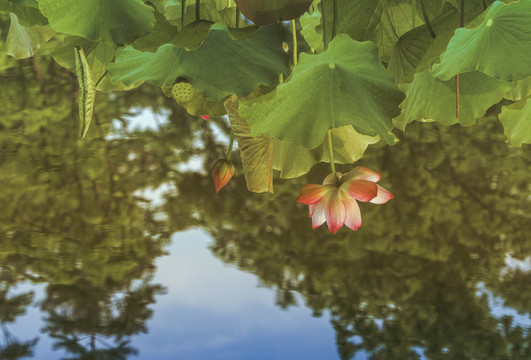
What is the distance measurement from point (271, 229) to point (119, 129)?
81cm

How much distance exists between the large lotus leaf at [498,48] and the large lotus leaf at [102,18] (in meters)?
0.15

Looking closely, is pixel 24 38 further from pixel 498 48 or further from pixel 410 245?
pixel 410 245

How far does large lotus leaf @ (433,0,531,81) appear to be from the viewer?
270 millimetres

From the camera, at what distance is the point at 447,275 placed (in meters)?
2.49

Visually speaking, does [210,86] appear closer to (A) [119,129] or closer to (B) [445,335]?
(A) [119,129]

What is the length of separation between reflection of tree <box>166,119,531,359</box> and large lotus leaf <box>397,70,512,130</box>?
191cm

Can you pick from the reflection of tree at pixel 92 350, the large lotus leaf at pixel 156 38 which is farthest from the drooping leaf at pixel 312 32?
the reflection of tree at pixel 92 350

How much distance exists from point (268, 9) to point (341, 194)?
0.14 m

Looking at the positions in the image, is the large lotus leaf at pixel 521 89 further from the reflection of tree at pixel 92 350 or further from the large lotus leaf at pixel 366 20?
the reflection of tree at pixel 92 350

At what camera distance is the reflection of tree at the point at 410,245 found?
7.82 feet

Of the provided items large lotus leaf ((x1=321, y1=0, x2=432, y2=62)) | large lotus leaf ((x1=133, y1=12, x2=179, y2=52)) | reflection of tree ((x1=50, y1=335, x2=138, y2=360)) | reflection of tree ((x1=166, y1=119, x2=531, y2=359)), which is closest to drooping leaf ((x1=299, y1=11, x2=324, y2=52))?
large lotus leaf ((x1=321, y1=0, x2=432, y2=62))

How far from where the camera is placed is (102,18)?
0.29 meters

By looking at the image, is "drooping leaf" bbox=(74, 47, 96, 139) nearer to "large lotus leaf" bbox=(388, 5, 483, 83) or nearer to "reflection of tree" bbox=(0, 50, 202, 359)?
"large lotus leaf" bbox=(388, 5, 483, 83)

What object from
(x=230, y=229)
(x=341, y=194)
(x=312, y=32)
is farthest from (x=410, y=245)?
(x=341, y=194)
